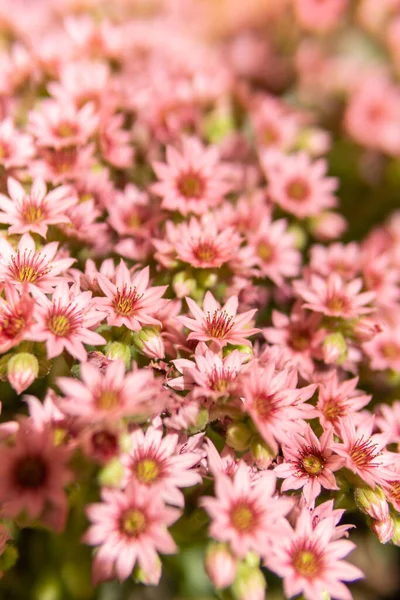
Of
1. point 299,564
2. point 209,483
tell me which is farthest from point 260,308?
point 299,564

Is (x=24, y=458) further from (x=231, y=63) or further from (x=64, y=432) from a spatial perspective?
(x=231, y=63)

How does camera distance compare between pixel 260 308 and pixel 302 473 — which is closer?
pixel 302 473

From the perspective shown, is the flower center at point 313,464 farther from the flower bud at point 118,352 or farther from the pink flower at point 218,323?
the flower bud at point 118,352

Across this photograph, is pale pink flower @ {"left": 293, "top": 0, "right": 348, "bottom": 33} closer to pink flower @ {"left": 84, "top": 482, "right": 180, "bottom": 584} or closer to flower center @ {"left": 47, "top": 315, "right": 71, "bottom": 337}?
flower center @ {"left": 47, "top": 315, "right": 71, "bottom": 337}

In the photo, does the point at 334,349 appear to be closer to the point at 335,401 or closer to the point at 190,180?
the point at 335,401

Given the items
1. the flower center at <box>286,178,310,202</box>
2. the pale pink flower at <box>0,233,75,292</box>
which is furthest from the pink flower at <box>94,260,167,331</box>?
the flower center at <box>286,178,310,202</box>
